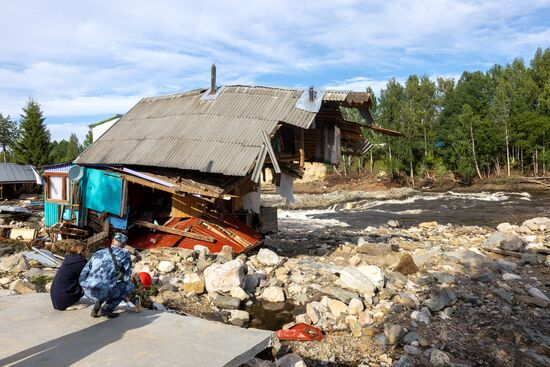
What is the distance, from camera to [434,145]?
46.3 meters

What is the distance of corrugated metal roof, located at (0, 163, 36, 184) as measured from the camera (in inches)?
971

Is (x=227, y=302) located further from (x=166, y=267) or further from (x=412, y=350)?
(x=412, y=350)

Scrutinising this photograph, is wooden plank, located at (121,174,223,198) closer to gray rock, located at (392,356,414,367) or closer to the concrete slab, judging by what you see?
the concrete slab

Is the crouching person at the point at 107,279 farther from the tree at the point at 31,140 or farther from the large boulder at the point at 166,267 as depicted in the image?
the tree at the point at 31,140

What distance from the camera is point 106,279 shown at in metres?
4.70

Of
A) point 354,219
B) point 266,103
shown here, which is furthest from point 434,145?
point 266,103

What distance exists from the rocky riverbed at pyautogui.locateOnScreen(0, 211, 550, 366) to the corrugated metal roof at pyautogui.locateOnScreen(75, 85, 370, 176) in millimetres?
2224

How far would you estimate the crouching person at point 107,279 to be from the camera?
4680 mm

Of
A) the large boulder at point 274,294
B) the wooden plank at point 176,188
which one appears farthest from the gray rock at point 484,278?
the wooden plank at point 176,188

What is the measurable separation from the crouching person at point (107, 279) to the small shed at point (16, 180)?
24.0 meters

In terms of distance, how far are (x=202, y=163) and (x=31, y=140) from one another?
104 feet

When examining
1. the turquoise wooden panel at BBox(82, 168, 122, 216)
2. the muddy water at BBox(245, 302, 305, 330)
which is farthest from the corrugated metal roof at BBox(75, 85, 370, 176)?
the muddy water at BBox(245, 302, 305, 330)

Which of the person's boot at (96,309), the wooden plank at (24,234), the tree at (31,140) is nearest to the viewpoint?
the person's boot at (96,309)

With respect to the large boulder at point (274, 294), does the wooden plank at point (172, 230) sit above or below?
above
